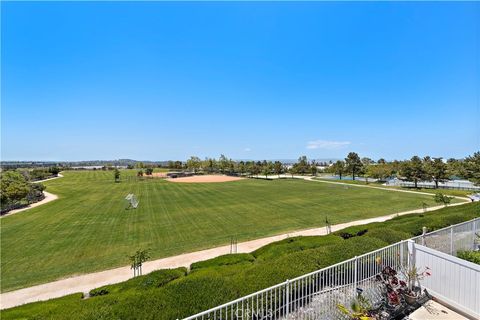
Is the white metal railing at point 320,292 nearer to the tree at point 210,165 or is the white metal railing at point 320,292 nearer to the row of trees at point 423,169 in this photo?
the row of trees at point 423,169

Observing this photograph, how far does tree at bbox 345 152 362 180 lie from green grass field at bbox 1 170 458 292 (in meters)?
37.8

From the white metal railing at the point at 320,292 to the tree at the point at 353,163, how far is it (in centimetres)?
6713

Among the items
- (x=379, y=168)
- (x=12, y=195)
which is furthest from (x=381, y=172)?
(x=12, y=195)

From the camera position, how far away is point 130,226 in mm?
20859

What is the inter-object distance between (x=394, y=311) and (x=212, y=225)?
16595 millimetres

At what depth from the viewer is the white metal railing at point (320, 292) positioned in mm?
4341

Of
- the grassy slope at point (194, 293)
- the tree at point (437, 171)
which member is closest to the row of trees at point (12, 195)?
the grassy slope at point (194, 293)

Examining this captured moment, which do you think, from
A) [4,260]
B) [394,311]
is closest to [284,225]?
[394,311]

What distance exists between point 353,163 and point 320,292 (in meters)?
70.6

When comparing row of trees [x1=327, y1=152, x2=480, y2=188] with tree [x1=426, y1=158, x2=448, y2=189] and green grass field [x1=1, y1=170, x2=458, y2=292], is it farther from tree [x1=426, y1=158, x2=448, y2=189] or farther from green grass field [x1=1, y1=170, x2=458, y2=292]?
green grass field [x1=1, y1=170, x2=458, y2=292]

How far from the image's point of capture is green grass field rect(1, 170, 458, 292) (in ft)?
45.6

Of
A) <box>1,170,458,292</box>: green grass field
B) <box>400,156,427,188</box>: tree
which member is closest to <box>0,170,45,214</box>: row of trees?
<box>1,170,458,292</box>: green grass field

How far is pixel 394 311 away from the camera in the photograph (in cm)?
543

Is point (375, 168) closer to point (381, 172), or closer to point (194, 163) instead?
point (381, 172)
